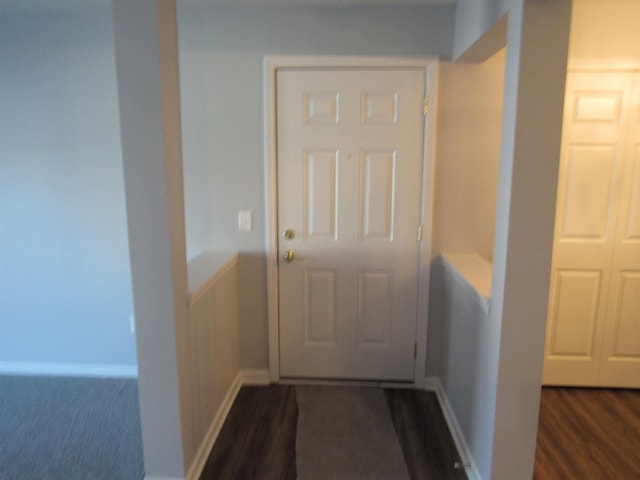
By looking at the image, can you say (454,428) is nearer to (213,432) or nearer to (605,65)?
(213,432)

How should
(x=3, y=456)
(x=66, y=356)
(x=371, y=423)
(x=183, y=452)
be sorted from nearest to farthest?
1. (x=183, y=452)
2. (x=3, y=456)
3. (x=371, y=423)
4. (x=66, y=356)

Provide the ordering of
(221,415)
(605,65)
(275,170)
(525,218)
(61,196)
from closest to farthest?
(525,218), (221,415), (605,65), (275,170), (61,196)

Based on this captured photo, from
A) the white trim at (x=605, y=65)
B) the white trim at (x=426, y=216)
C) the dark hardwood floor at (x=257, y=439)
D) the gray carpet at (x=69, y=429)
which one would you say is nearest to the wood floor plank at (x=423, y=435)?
the white trim at (x=426, y=216)

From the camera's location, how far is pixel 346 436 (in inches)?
91.4

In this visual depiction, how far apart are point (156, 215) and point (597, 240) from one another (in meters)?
2.55

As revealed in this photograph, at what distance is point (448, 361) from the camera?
255cm

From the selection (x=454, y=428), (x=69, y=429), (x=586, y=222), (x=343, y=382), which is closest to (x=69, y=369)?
(x=69, y=429)

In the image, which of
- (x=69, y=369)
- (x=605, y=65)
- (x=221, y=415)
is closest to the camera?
(x=221, y=415)

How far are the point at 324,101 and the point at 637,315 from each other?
2359 millimetres

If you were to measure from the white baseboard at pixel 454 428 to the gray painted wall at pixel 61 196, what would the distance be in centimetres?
202

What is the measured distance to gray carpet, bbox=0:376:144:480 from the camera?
80.7 inches

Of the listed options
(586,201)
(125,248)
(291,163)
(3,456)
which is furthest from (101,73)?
(586,201)

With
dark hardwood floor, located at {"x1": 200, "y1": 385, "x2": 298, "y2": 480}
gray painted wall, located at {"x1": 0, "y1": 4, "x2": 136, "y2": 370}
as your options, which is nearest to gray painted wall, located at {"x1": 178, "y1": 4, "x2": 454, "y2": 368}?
gray painted wall, located at {"x1": 0, "y1": 4, "x2": 136, "y2": 370}

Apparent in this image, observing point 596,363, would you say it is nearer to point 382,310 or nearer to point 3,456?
point 382,310
